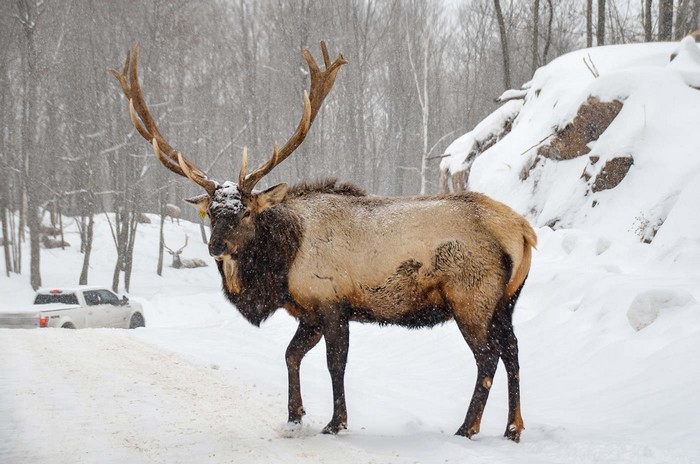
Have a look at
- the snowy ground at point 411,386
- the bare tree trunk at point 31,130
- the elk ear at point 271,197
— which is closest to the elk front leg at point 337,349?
the snowy ground at point 411,386

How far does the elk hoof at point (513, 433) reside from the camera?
462 cm

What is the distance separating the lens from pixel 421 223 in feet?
17.0

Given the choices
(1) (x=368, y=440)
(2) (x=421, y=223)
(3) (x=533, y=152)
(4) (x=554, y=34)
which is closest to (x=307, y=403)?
(1) (x=368, y=440)

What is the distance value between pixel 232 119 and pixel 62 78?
35.6 feet

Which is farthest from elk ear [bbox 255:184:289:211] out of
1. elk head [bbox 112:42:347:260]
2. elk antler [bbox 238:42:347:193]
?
elk antler [bbox 238:42:347:193]

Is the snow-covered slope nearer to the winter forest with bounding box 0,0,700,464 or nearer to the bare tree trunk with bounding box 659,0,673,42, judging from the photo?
the winter forest with bounding box 0,0,700,464

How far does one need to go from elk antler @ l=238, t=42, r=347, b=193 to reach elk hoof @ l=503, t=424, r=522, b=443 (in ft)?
9.13

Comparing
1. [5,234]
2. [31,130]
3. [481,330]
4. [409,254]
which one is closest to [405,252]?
[409,254]

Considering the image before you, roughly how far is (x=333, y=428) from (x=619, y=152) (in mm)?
7604

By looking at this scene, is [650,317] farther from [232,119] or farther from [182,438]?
[232,119]

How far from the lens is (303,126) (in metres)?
5.83

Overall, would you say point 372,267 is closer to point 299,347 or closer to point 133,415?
point 299,347

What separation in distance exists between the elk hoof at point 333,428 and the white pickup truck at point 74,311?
9592mm

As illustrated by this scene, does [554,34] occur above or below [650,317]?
above
